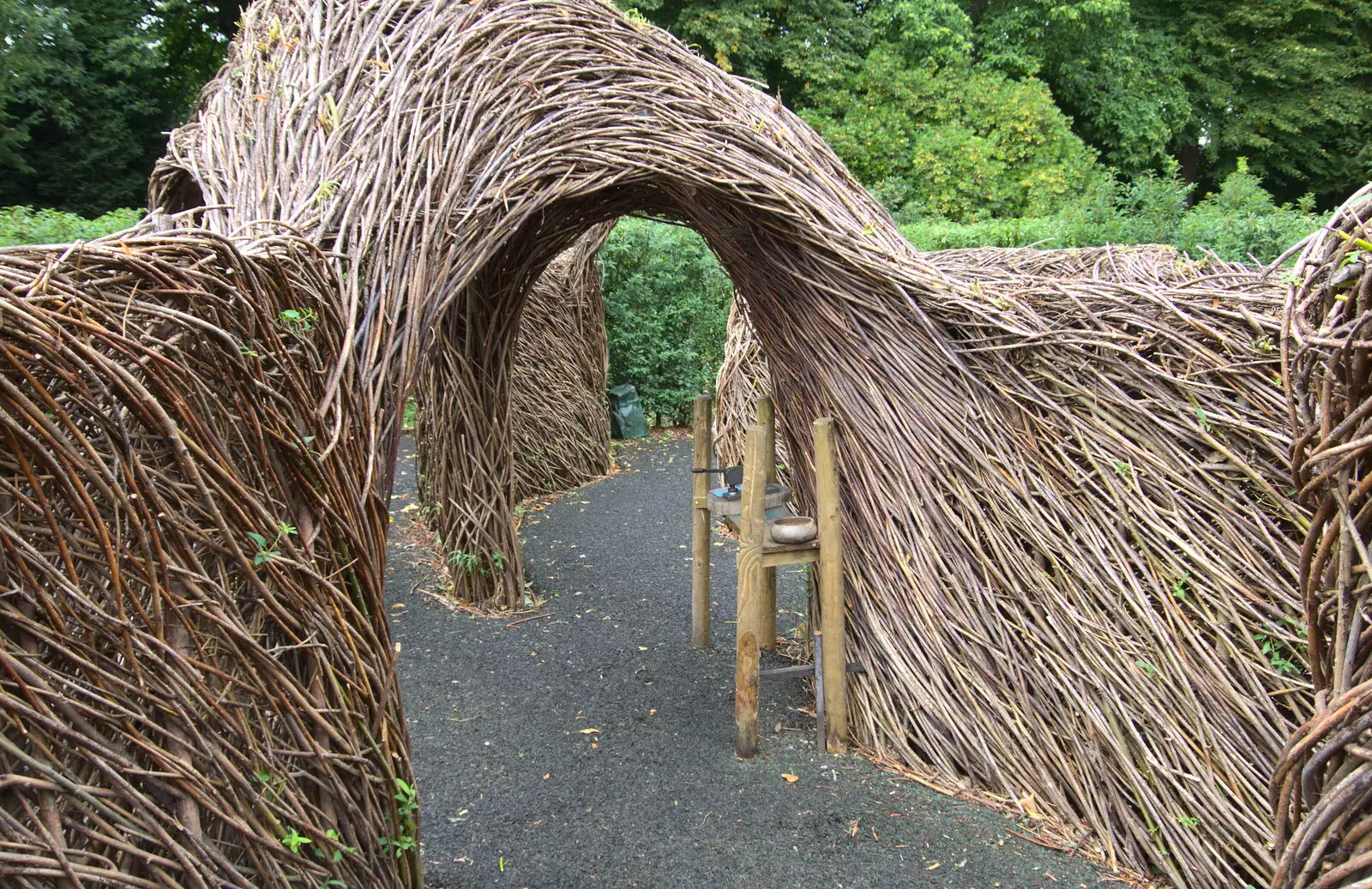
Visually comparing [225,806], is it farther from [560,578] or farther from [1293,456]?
[560,578]

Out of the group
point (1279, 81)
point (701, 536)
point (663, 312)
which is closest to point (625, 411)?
point (663, 312)

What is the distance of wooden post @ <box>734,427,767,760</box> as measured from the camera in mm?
3557

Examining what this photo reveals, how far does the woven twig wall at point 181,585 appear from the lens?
1.35 meters

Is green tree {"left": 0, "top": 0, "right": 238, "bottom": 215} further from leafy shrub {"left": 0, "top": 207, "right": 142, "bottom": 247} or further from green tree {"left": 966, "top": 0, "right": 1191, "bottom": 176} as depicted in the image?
green tree {"left": 966, "top": 0, "right": 1191, "bottom": 176}

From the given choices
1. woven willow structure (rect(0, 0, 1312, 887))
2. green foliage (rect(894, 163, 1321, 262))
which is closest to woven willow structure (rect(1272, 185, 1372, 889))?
woven willow structure (rect(0, 0, 1312, 887))

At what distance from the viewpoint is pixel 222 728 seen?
1.68 m

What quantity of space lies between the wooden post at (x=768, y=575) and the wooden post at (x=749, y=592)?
6 centimetres

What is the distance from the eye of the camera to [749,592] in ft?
11.7

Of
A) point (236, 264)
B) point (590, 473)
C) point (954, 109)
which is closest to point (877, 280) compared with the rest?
point (236, 264)

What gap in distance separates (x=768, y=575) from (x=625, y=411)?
592cm

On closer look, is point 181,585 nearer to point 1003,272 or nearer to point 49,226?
point 1003,272

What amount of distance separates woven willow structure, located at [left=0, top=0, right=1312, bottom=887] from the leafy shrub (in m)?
1.73

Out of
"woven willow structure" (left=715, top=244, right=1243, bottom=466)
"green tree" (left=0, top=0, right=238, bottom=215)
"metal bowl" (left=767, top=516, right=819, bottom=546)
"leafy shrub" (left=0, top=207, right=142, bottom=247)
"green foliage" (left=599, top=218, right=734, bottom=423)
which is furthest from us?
"green tree" (left=0, top=0, right=238, bottom=215)

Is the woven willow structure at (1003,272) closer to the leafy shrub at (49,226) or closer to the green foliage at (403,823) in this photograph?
the green foliage at (403,823)
